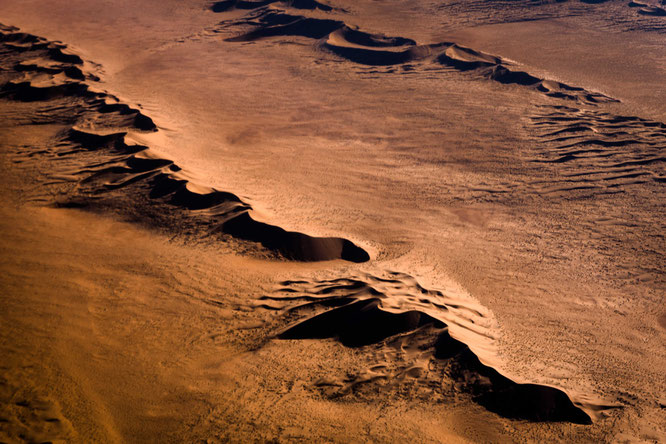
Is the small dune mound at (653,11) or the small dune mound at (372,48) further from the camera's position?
the small dune mound at (653,11)

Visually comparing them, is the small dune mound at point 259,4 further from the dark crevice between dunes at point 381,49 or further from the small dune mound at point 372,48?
the small dune mound at point 372,48

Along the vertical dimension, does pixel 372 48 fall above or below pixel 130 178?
above

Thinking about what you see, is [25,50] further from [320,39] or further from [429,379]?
[429,379]

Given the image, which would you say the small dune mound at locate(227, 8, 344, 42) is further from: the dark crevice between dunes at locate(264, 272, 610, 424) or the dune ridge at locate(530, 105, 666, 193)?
the dark crevice between dunes at locate(264, 272, 610, 424)

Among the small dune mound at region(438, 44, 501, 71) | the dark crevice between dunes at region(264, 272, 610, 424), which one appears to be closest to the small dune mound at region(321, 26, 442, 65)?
the small dune mound at region(438, 44, 501, 71)

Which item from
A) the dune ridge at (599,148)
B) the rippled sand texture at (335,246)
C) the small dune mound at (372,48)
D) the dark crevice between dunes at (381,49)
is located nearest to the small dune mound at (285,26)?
the dark crevice between dunes at (381,49)

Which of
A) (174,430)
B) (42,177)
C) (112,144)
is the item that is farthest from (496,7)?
A: (174,430)

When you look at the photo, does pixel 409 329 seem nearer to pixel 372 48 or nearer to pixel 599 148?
pixel 599 148

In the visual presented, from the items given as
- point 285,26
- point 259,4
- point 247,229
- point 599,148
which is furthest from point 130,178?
point 259,4
